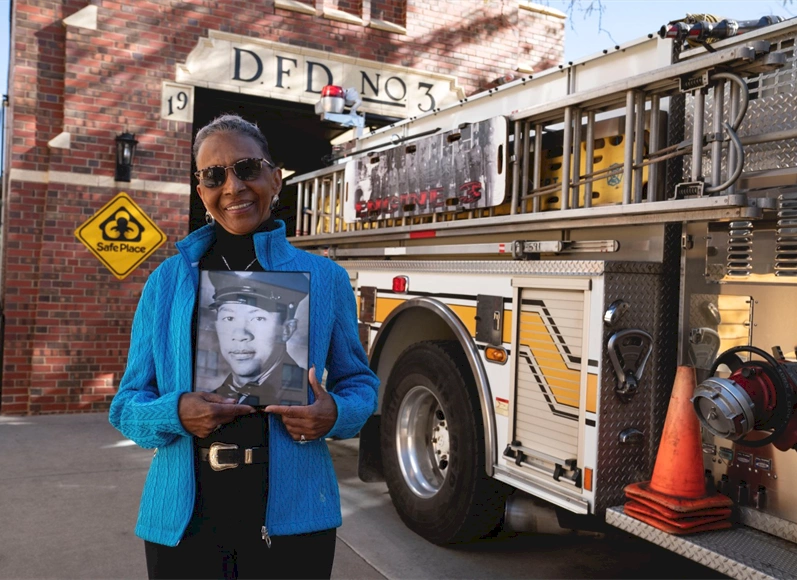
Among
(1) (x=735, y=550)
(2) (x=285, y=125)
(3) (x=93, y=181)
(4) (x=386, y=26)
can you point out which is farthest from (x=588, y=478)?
(2) (x=285, y=125)

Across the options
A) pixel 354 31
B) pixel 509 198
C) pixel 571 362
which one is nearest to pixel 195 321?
pixel 571 362

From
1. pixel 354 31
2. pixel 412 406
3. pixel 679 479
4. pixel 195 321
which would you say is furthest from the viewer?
pixel 354 31

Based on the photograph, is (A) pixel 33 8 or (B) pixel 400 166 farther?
(A) pixel 33 8

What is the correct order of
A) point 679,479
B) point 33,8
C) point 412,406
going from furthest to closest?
point 33,8 → point 412,406 → point 679,479

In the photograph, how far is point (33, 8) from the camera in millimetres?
7707

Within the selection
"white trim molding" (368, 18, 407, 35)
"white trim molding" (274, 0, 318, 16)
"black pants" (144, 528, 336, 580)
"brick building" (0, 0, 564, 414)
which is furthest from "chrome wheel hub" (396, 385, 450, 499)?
"white trim molding" (368, 18, 407, 35)

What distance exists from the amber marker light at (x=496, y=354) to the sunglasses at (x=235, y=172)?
210 centimetres

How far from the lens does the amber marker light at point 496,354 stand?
3660 millimetres

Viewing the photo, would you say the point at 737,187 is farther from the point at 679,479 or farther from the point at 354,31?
the point at 354,31

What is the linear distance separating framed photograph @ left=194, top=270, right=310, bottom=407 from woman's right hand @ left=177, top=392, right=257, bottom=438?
0.08 feet

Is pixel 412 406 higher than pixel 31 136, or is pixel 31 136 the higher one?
pixel 31 136

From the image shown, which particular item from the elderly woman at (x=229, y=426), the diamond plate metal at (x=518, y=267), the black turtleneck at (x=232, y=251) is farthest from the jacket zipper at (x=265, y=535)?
the diamond plate metal at (x=518, y=267)

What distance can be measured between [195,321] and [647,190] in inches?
86.6

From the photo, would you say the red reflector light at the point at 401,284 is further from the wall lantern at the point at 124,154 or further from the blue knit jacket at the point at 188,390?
the wall lantern at the point at 124,154
